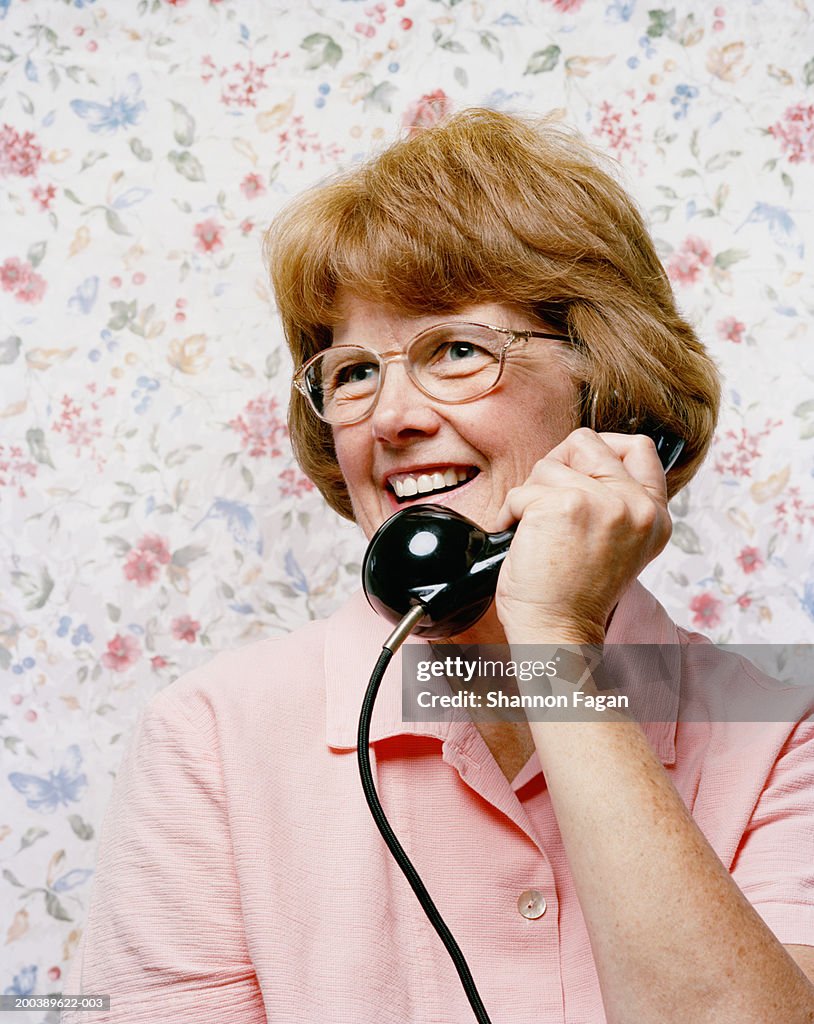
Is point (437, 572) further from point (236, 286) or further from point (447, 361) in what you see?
point (236, 286)

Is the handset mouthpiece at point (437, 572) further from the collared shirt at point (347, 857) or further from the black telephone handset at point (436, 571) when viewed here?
the collared shirt at point (347, 857)

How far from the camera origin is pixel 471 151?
1.33m

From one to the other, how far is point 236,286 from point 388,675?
937 millimetres

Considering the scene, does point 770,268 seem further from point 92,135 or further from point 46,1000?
point 46,1000

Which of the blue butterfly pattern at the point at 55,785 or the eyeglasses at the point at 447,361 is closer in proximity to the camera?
the eyeglasses at the point at 447,361

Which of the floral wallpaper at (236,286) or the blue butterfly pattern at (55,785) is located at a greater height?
the floral wallpaper at (236,286)

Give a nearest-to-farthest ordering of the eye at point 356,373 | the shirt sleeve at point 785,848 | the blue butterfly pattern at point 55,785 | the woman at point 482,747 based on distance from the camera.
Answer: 1. the woman at point 482,747
2. the shirt sleeve at point 785,848
3. the eye at point 356,373
4. the blue butterfly pattern at point 55,785

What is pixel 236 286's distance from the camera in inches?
76.5

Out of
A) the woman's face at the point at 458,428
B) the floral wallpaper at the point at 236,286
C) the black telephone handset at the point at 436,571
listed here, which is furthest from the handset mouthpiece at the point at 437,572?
the floral wallpaper at the point at 236,286

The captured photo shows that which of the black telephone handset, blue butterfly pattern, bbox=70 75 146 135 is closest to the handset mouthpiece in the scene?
the black telephone handset

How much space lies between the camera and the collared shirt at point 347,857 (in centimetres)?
105

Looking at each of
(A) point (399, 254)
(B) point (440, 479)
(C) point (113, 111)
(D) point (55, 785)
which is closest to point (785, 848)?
(B) point (440, 479)

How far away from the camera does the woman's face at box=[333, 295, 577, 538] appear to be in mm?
1228

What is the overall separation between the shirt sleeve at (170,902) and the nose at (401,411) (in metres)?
0.38
